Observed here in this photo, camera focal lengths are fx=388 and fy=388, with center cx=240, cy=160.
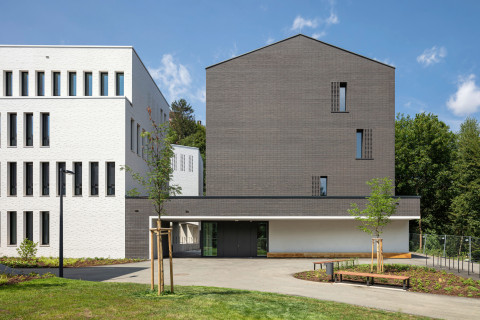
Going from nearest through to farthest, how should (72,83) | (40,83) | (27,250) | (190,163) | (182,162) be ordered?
(27,250) → (40,83) → (72,83) → (182,162) → (190,163)

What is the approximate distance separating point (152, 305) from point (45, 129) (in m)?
19.6

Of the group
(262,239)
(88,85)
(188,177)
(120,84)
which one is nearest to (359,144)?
(262,239)

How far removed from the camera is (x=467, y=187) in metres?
33.4

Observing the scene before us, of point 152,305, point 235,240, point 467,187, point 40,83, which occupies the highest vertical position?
point 40,83

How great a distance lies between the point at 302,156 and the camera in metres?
27.3

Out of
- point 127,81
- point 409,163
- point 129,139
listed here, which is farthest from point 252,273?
point 409,163

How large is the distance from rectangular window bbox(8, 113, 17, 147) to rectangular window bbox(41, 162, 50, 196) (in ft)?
7.67

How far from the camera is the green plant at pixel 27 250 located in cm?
2130

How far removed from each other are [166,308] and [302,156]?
64.9 feet

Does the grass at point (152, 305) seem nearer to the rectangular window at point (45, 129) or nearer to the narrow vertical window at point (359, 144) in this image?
the rectangular window at point (45, 129)

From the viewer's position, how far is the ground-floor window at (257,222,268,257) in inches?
1038

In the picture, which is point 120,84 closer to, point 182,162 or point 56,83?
point 56,83

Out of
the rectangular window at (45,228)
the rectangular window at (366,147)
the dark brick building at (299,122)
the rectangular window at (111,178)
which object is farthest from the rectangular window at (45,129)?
the rectangular window at (366,147)

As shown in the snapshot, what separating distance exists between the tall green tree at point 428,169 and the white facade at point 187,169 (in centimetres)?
2075
